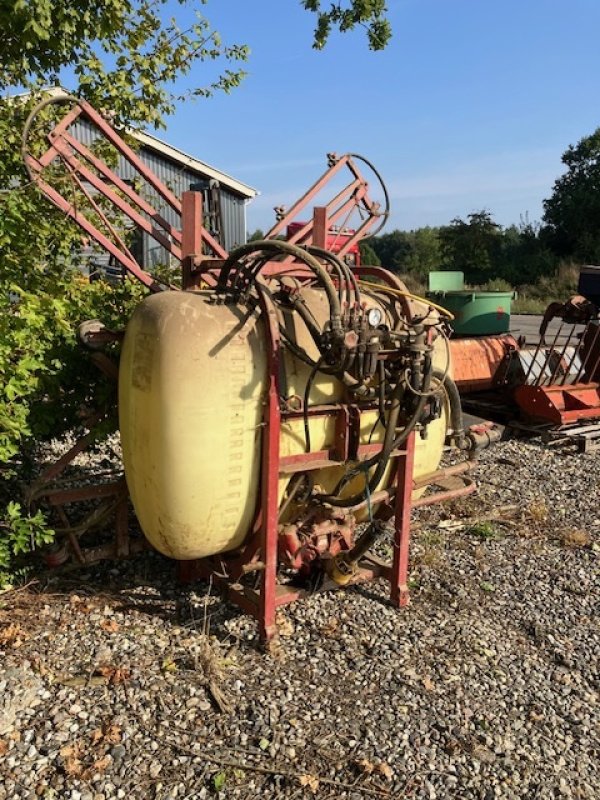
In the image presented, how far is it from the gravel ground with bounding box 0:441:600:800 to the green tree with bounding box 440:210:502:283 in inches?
1281

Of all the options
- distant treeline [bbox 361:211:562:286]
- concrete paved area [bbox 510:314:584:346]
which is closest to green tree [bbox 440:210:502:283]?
distant treeline [bbox 361:211:562:286]

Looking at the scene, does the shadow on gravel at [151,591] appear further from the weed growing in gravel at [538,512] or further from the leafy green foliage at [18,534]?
the weed growing in gravel at [538,512]

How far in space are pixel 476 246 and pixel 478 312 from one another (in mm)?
27233

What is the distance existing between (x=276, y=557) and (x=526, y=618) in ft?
5.34

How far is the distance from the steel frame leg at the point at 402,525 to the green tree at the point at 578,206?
107 feet

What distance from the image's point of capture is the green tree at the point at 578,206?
34188mm

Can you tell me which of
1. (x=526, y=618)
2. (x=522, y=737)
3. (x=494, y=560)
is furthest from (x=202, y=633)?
(x=494, y=560)

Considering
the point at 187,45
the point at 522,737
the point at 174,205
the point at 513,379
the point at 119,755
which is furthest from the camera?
the point at 513,379

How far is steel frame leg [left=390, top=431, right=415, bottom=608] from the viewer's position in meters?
3.81

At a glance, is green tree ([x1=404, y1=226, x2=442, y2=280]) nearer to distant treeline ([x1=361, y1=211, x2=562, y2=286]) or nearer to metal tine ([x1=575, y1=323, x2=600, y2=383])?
distant treeline ([x1=361, y1=211, x2=562, y2=286])

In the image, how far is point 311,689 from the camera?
10.4 ft

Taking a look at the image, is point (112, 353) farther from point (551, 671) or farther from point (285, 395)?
point (551, 671)

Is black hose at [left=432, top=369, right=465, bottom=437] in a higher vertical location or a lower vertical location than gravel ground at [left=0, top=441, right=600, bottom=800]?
higher

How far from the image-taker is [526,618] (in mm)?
3926
